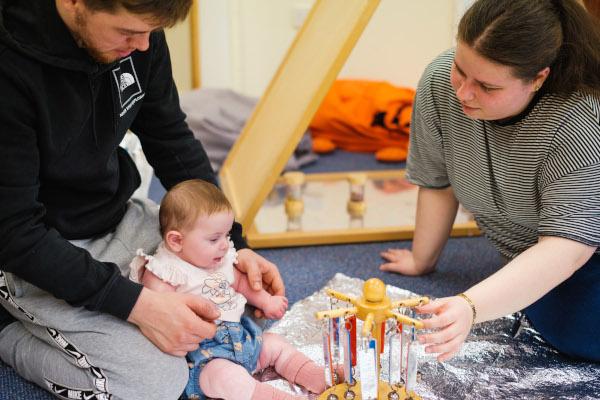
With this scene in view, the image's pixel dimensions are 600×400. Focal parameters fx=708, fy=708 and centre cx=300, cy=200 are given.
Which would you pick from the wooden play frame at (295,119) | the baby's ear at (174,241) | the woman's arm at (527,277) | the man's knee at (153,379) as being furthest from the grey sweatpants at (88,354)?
the wooden play frame at (295,119)

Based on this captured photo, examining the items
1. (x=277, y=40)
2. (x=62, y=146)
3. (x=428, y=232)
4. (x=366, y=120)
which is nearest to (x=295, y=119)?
(x=428, y=232)

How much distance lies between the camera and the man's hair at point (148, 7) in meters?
0.88

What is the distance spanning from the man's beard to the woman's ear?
643 mm

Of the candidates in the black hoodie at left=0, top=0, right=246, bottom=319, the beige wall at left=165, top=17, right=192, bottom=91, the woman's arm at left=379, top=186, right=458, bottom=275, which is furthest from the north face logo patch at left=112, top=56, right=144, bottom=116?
the beige wall at left=165, top=17, right=192, bottom=91

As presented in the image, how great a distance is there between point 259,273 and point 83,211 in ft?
1.00

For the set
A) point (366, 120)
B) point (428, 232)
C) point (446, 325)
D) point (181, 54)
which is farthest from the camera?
point (181, 54)

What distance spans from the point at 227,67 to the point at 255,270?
73.9 inches

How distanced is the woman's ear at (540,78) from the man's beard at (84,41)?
643mm

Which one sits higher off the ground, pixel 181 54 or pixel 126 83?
pixel 126 83

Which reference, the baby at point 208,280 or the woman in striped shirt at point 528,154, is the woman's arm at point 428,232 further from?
the baby at point 208,280

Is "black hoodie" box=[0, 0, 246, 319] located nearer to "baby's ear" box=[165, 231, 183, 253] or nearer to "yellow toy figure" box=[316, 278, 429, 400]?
"baby's ear" box=[165, 231, 183, 253]

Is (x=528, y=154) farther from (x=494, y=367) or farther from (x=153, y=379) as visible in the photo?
(x=153, y=379)

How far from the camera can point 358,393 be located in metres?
1.06

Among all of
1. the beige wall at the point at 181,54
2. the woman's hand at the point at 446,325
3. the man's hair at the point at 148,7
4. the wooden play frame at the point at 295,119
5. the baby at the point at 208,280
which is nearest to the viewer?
the man's hair at the point at 148,7
